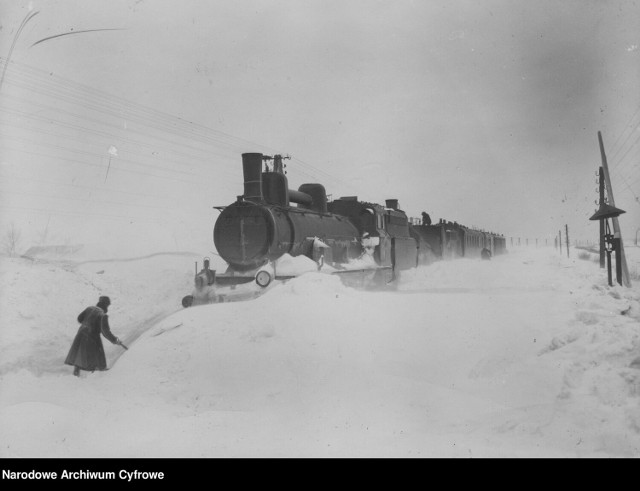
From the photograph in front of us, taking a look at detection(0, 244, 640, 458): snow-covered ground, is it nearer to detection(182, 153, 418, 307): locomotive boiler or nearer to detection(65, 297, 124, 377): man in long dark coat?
detection(65, 297, 124, 377): man in long dark coat

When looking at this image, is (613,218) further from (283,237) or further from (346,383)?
(346,383)

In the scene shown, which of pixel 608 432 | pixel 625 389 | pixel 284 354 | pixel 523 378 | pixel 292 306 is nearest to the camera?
pixel 608 432

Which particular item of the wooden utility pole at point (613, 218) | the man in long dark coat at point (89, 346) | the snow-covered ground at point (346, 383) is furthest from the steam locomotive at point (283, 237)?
the wooden utility pole at point (613, 218)

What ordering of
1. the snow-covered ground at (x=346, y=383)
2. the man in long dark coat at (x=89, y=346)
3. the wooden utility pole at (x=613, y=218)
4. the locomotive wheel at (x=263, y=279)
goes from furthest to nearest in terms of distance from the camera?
the wooden utility pole at (x=613, y=218) → the locomotive wheel at (x=263, y=279) → the man in long dark coat at (x=89, y=346) → the snow-covered ground at (x=346, y=383)

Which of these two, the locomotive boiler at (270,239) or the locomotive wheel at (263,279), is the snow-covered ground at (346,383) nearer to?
the locomotive wheel at (263,279)

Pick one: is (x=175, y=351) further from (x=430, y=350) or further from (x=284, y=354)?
(x=430, y=350)

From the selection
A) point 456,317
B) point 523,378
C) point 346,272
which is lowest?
point 523,378

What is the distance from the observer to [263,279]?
11398mm

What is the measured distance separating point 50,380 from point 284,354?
12.6ft

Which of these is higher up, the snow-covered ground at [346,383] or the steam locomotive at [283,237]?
the steam locomotive at [283,237]

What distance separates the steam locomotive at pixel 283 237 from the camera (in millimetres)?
12031

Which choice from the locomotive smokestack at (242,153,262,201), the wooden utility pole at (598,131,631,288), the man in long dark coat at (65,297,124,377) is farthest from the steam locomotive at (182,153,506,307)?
the wooden utility pole at (598,131,631,288)
